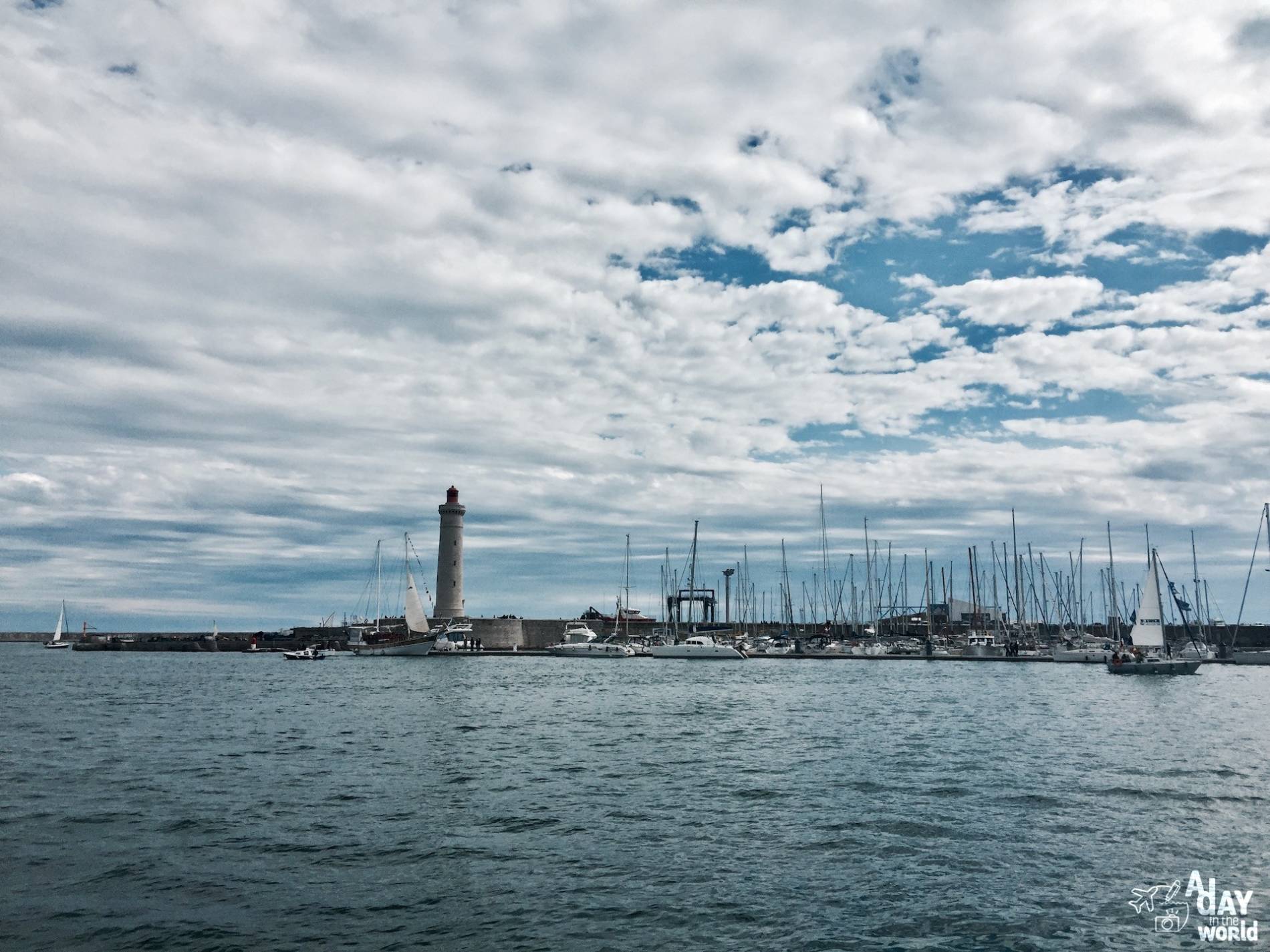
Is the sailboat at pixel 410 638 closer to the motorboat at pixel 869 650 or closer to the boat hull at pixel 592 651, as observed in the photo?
the boat hull at pixel 592 651

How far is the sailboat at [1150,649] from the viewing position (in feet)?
267

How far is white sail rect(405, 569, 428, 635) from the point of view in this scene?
124 m

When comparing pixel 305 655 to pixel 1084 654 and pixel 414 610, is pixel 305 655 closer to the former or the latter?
pixel 414 610

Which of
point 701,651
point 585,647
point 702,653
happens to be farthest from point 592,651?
point 702,653

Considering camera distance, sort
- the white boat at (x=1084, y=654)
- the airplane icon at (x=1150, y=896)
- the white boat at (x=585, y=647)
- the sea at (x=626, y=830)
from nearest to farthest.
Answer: the sea at (x=626, y=830)
the airplane icon at (x=1150, y=896)
the white boat at (x=1084, y=654)
the white boat at (x=585, y=647)

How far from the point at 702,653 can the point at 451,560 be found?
121 ft

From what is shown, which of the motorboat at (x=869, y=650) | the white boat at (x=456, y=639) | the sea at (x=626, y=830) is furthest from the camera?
the white boat at (x=456, y=639)

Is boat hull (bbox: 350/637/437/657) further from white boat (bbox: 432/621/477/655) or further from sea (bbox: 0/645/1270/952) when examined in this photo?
sea (bbox: 0/645/1270/952)

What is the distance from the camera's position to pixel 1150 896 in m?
15.9

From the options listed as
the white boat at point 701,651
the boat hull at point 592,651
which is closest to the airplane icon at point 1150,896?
the white boat at point 701,651

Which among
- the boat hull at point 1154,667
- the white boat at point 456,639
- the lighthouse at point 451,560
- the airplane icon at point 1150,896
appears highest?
the lighthouse at point 451,560

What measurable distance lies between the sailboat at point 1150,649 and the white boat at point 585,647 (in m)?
62.0

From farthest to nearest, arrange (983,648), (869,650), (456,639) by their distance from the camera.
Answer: (456,639), (869,650), (983,648)

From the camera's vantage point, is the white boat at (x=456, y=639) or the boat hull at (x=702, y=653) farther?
the white boat at (x=456, y=639)
